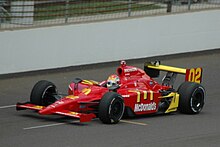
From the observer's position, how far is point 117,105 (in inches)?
573

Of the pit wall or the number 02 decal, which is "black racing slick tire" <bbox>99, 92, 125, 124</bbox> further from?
the pit wall

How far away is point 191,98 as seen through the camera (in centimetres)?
1568

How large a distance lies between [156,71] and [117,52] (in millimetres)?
4950

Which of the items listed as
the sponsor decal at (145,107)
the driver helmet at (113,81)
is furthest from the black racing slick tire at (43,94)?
the sponsor decal at (145,107)

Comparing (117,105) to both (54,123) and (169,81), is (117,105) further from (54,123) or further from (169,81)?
(169,81)

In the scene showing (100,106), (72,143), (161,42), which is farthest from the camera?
(161,42)

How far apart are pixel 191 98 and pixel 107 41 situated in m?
5.96

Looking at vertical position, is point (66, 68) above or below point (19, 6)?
below

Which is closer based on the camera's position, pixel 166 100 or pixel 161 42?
pixel 166 100

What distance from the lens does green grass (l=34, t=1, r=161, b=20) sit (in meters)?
21.1

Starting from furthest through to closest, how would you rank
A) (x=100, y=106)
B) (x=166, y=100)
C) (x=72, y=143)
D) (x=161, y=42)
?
(x=161, y=42) → (x=166, y=100) → (x=100, y=106) → (x=72, y=143)

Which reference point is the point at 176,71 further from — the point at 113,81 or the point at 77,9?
the point at 77,9

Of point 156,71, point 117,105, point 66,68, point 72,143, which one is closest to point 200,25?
point 66,68

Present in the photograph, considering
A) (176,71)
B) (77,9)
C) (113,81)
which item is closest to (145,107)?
(113,81)
